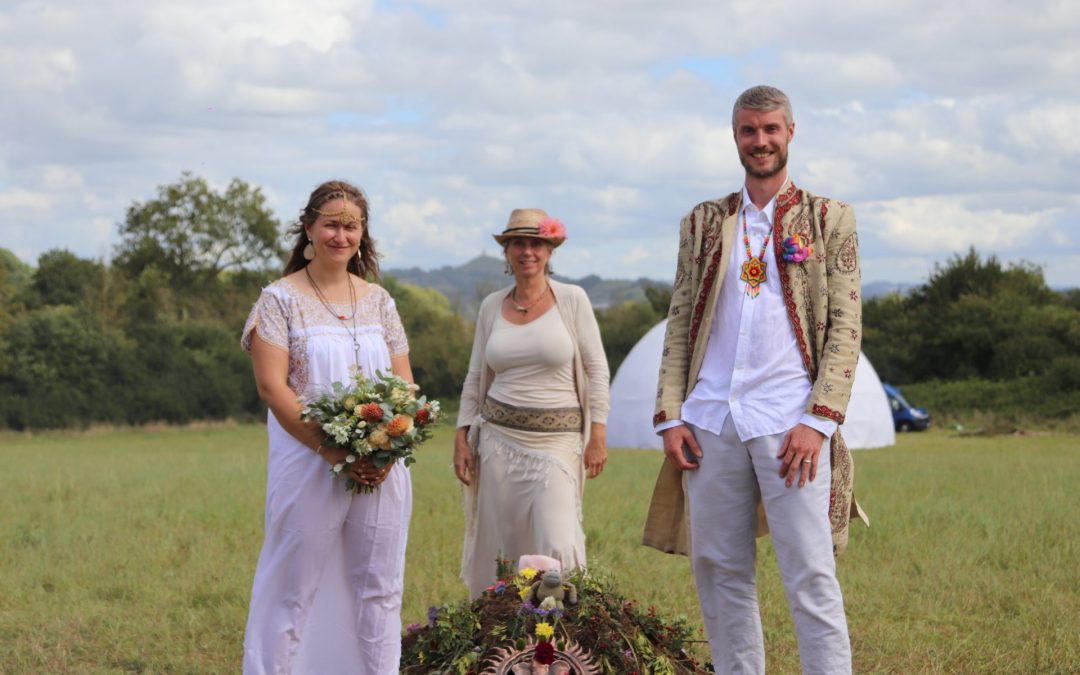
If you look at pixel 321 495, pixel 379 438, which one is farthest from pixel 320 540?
pixel 379 438

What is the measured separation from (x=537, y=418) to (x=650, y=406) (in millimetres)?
21683

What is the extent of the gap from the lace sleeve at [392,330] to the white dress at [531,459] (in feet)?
3.94

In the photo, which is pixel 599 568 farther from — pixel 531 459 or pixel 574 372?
pixel 574 372

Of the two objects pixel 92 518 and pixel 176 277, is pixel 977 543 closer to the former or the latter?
pixel 92 518

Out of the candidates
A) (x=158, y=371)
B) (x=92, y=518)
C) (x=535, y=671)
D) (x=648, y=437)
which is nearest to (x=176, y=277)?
(x=158, y=371)

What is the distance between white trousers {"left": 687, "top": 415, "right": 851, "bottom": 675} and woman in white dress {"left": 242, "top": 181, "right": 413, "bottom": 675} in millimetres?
1225

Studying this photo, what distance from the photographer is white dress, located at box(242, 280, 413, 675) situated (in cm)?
464

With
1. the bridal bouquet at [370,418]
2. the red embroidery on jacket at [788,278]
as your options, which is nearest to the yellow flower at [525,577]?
the bridal bouquet at [370,418]

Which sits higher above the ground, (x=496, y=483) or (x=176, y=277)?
(x=176, y=277)

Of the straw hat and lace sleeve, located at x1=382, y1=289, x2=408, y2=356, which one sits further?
the straw hat

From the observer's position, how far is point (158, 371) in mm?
39188

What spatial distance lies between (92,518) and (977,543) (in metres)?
7.77

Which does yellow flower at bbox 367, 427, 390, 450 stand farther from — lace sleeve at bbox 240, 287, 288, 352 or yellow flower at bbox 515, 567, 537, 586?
yellow flower at bbox 515, 567, 537, 586

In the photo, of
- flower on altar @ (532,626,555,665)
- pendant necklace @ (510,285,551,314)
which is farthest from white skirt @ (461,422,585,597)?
flower on altar @ (532,626,555,665)
